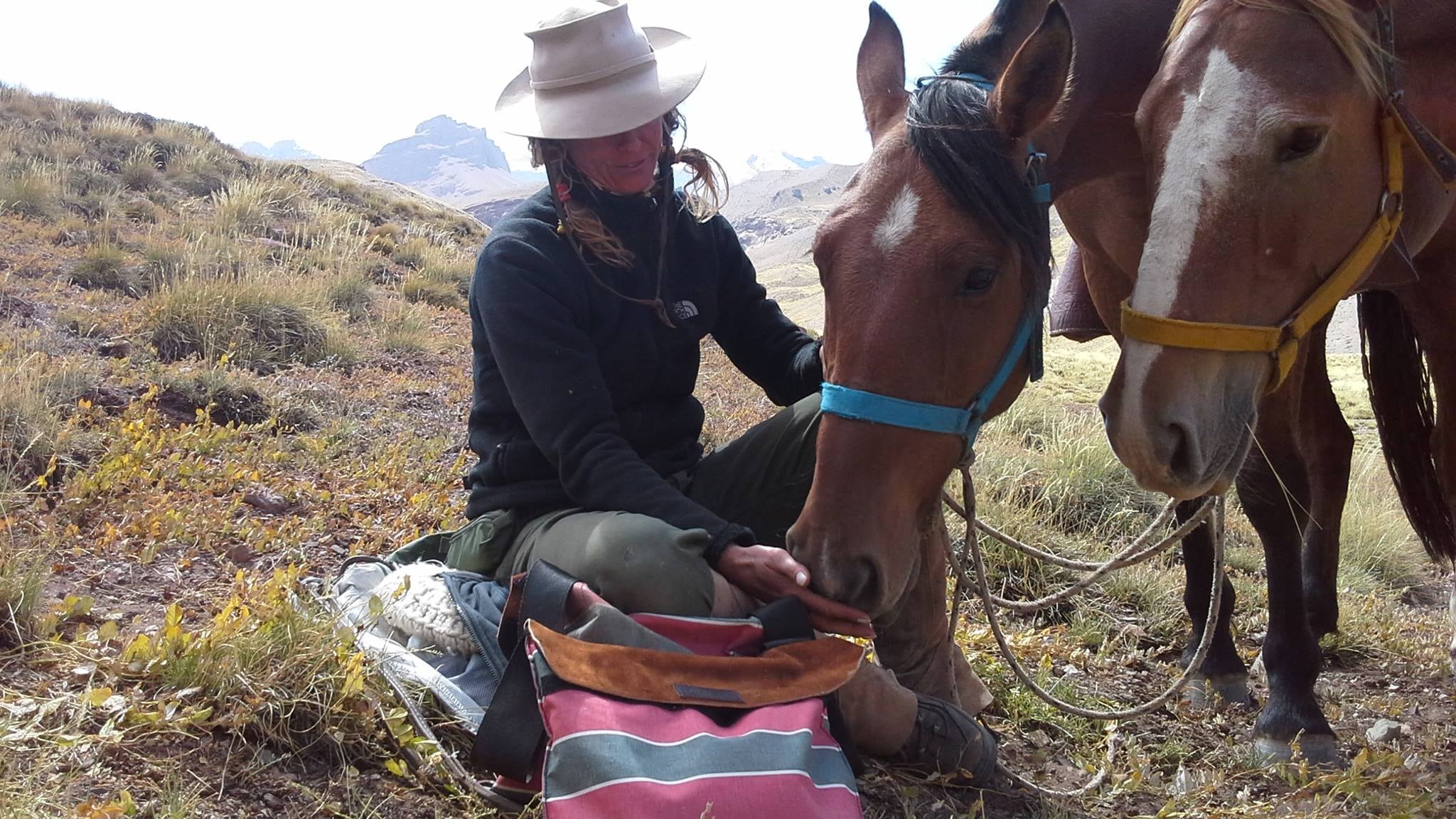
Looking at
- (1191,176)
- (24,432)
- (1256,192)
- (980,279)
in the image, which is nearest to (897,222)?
(980,279)

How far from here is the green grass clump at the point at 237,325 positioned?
5.61 metres

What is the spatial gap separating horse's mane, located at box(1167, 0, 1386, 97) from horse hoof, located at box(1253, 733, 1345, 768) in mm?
1796

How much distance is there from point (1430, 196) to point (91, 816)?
2.77 meters

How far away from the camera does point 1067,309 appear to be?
332 centimetres

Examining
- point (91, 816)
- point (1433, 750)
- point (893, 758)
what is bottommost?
point (1433, 750)

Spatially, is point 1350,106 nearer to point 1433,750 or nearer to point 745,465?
point 745,465

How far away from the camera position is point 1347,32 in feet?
5.81

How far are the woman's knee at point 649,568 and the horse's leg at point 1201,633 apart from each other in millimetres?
1945

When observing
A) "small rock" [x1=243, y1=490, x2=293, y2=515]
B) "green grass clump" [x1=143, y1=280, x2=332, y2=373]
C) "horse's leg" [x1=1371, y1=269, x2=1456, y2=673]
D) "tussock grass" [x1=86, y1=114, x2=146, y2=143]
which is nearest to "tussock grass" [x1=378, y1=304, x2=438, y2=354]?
"green grass clump" [x1=143, y1=280, x2=332, y2=373]

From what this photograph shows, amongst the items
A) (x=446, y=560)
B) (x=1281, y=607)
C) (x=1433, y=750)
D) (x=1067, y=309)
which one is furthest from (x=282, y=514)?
(x=1433, y=750)

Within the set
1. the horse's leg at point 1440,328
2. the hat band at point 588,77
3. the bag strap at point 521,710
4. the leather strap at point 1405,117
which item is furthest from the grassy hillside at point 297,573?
the leather strap at point 1405,117

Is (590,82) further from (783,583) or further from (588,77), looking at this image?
(783,583)

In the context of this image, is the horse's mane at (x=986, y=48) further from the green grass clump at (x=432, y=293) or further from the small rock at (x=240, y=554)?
the green grass clump at (x=432, y=293)

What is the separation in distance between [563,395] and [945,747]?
120cm
